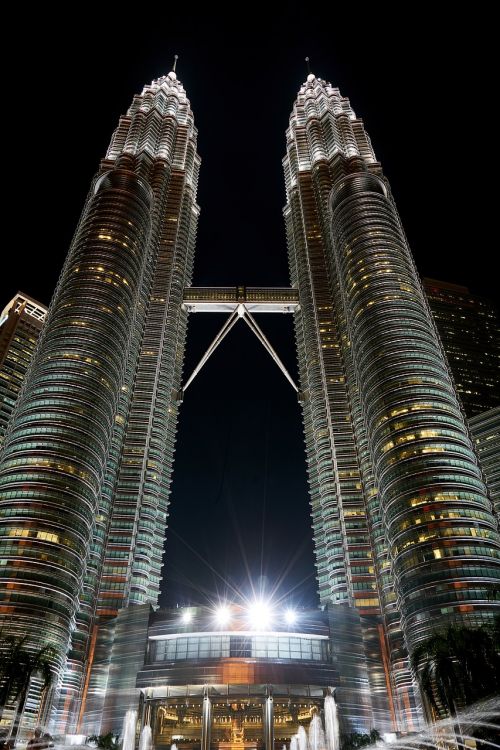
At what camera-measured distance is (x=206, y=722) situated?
9094cm

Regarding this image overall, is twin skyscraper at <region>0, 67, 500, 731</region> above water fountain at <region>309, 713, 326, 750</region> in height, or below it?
above

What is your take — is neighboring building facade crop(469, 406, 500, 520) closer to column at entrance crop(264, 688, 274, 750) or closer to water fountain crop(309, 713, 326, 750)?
water fountain crop(309, 713, 326, 750)

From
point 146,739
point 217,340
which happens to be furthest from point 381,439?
point 217,340

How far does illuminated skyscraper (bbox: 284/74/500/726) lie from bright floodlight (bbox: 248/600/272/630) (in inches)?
565

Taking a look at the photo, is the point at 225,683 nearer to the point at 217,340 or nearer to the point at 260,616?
the point at 260,616

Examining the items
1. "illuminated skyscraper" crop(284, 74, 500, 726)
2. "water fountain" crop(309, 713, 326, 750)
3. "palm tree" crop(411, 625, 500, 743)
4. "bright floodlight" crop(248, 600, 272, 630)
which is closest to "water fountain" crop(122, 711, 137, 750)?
"bright floodlight" crop(248, 600, 272, 630)

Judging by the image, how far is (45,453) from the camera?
368 feet

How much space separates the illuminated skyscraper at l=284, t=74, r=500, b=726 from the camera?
100562 millimetres

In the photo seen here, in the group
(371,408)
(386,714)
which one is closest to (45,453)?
(371,408)

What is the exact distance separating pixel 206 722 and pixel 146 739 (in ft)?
30.9

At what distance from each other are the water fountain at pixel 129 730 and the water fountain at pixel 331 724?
1133 inches

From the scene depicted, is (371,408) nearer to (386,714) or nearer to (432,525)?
(432,525)

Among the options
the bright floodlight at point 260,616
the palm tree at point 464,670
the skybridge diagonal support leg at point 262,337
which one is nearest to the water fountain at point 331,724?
the bright floodlight at point 260,616

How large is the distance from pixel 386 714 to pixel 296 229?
133730mm
